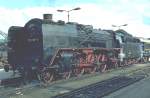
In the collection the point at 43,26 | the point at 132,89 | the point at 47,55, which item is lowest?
the point at 132,89

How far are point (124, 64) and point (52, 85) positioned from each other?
18.0 meters

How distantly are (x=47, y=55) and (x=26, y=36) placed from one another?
6.47 feet

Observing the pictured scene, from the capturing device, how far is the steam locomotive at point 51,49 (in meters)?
22.5

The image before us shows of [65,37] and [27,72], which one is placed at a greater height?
[65,37]

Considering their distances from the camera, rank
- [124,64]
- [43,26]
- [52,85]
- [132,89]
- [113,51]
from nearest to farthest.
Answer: [132,89] < [52,85] < [43,26] < [113,51] < [124,64]

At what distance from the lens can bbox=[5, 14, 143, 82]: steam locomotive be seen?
2255 centimetres

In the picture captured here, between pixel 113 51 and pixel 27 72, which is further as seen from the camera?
pixel 113 51

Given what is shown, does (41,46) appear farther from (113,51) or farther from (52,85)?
(113,51)

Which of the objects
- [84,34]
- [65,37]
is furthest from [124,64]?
[65,37]

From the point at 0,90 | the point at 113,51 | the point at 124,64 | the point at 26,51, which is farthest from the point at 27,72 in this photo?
the point at 124,64

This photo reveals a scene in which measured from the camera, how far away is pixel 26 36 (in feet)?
76.8

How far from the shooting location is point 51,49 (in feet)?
75.6

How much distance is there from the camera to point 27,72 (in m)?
22.3

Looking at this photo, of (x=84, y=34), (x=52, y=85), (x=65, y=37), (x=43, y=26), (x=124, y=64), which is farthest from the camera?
(x=124, y=64)
